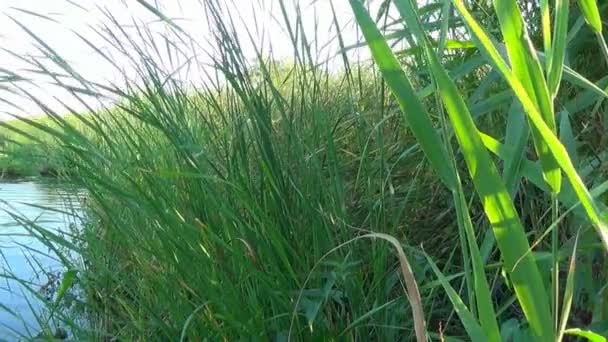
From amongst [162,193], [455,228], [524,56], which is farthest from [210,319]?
[524,56]

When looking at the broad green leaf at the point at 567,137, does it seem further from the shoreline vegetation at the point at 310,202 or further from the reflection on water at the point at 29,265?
the reflection on water at the point at 29,265

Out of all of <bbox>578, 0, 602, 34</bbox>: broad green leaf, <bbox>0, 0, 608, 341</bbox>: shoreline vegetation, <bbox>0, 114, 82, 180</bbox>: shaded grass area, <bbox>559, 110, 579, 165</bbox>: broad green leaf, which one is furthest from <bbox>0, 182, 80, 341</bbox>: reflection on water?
<bbox>578, 0, 602, 34</bbox>: broad green leaf

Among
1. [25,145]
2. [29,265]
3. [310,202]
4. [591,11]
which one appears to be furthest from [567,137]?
[29,265]

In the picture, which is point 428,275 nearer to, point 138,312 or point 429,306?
point 429,306

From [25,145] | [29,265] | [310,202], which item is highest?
[25,145]

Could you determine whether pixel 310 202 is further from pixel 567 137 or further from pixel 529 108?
pixel 529 108

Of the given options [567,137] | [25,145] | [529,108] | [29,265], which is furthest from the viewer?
[29,265]

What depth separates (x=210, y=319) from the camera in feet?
3.03

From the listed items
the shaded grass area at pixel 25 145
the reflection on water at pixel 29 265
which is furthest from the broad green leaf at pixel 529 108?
the reflection on water at pixel 29 265

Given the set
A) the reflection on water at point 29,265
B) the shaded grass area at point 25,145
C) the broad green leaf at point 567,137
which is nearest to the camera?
the broad green leaf at point 567,137

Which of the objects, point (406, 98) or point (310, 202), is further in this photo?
point (310, 202)

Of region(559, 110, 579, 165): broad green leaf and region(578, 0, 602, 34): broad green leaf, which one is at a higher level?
region(578, 0, 602, 34): broad green leaf

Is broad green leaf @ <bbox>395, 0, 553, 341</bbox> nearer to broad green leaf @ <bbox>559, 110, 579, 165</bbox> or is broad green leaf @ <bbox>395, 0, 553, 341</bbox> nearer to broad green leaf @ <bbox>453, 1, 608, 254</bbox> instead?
broad green leaf @ <bbox>453, 1, 608, 254</bbox>

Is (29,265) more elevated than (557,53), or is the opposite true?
(557,53)
